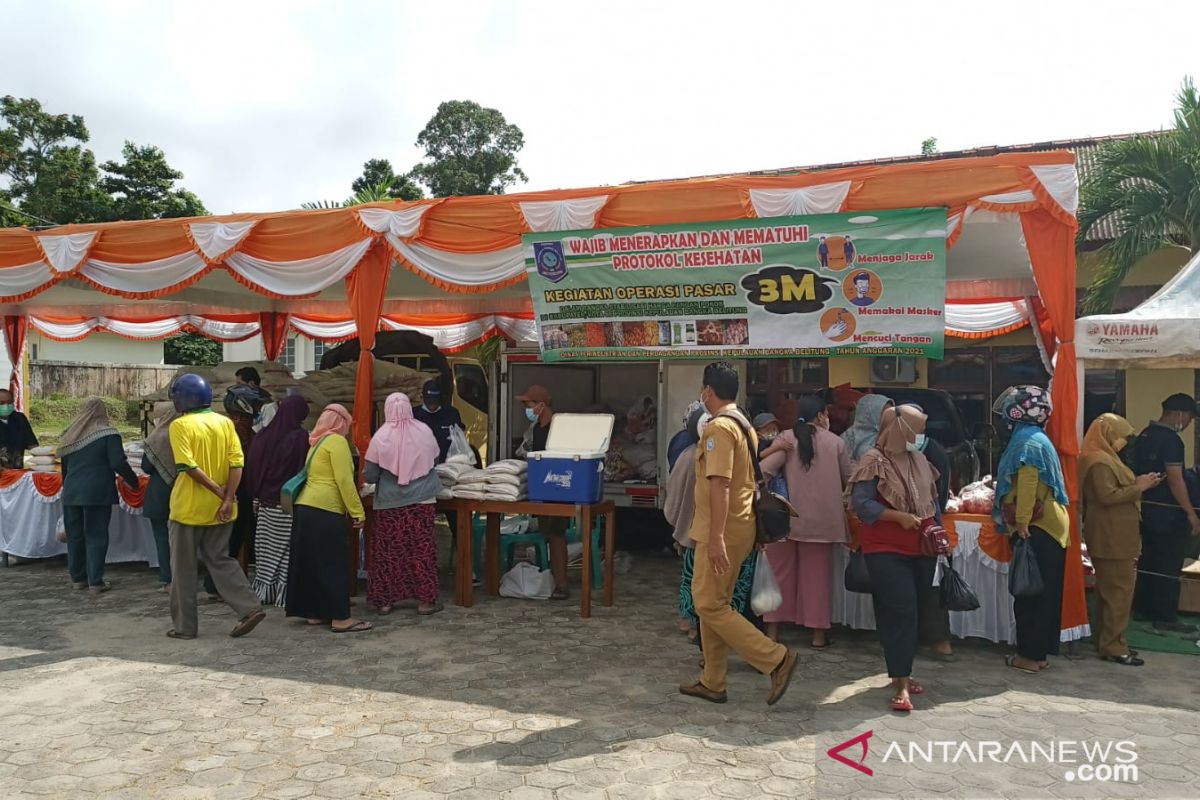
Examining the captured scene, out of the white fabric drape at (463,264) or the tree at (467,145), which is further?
the tree at (467,145)

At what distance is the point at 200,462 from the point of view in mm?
5488

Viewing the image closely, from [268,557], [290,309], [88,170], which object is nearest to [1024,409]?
[268,557]

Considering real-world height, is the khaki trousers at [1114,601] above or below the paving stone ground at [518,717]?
above

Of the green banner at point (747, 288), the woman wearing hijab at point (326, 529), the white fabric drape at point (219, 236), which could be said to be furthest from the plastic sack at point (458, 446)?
the white fabric drape at point (219, 236)

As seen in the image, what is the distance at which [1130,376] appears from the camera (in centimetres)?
1188

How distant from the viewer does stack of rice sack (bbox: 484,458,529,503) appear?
6441 mm

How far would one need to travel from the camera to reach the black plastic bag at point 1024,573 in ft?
15.9

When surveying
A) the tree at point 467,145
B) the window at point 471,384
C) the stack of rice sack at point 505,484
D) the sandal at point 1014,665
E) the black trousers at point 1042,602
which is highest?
the tree at point 467,145

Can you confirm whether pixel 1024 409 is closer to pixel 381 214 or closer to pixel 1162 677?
pixel 1162 677

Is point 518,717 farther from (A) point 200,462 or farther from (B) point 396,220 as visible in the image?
(B) point 396,220

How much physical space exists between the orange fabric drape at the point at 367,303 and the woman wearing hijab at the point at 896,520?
4.11 m

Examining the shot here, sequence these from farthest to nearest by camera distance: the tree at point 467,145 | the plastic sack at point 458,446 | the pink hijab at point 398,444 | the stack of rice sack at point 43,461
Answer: the tree at point 467,145
the stack of rice sack at point 43,461
the plastic sack at point 458,446
the pink hijab at point 398,444

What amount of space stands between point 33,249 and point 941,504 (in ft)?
27.0

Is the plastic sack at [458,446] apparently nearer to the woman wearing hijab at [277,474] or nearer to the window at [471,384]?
the woman wearing hijab at [277,474]
